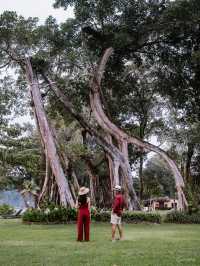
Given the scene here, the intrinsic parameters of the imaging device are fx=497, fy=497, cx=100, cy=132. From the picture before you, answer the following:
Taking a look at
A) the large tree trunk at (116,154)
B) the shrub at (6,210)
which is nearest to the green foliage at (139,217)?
the large tree trunk at (116,154)

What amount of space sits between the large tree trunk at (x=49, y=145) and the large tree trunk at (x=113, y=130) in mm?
2682

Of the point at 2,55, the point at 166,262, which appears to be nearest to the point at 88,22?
the point at 2,55

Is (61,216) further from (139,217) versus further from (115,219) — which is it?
(115,219)

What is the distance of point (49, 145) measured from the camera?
19.6m

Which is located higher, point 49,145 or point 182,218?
point 49,145

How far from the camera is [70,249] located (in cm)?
896

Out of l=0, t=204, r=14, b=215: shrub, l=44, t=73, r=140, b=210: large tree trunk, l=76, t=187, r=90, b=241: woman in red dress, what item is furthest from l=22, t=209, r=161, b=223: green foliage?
l=0, t=204, r=14, b=215: shrub

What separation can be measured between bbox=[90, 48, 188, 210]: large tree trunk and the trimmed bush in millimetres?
716

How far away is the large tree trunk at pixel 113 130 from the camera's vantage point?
20.9 metres

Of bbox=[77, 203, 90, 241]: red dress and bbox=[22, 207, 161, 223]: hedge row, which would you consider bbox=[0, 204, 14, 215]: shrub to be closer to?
bbox=[22, 207, 161, 223]: hedge row

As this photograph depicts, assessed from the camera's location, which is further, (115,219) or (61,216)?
(61,216)

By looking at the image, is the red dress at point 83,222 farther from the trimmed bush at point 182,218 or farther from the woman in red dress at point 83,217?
the trimmed bush at point 182,218

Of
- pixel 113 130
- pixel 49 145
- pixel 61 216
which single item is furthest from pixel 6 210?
pixel 61 216

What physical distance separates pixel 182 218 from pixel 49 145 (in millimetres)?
6049
